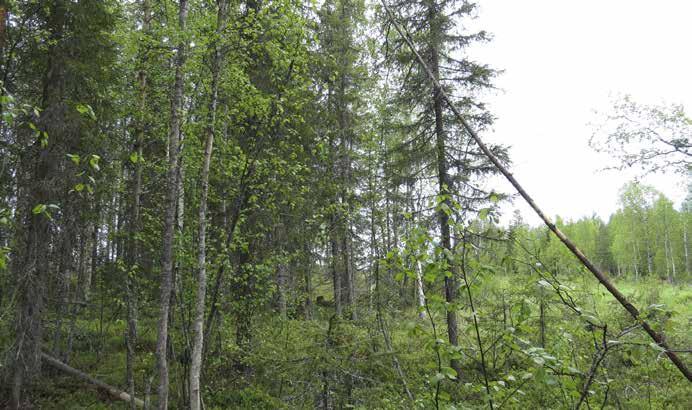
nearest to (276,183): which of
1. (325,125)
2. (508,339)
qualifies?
(508,339)

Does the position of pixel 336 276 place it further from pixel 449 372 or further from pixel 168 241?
pixel 449 372

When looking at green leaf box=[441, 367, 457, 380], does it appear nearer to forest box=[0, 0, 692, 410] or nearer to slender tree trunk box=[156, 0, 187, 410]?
forest box=[0, 0, 692, 410]

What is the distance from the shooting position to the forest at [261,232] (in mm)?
2914

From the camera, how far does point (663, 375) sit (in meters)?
Answer: 11.9

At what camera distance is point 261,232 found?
28.0 ft

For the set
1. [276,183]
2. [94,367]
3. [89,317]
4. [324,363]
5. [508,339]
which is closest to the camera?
[508,339]

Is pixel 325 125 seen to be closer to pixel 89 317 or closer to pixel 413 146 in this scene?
pixel 413 146

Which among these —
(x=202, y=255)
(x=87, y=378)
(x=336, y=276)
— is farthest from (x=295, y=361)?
(x=336, y=276)

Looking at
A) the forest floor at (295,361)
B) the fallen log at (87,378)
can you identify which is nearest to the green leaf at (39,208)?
the forest floor at (295,361)

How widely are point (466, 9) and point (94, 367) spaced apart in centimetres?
1486

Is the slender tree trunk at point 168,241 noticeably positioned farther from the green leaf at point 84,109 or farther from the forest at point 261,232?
the green leaf at point 84,109

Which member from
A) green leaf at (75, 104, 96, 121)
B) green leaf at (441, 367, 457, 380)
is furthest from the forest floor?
green leaf at (75, 104, 96, 121)

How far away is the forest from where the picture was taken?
9.56ft

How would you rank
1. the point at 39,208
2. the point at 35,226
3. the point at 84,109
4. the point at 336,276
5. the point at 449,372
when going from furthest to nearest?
the point at 336,276
the point at 35,226
the point at 84,109
the point at 39,208
the point at 449,372
